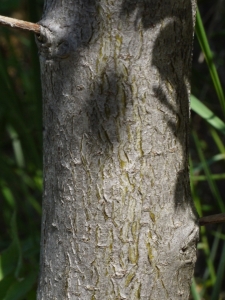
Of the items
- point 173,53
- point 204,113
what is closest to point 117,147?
A: point 173,53

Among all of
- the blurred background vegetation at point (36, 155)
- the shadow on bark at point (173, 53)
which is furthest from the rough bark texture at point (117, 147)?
the blurred background vegetation at point (36, 155)

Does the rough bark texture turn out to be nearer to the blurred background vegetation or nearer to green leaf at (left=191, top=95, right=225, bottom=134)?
the blurred background vegetation

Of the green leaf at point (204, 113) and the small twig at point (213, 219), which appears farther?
the green leaf at point (204, 113)

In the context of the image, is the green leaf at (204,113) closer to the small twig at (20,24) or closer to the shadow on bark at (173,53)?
the shadow on bark at (173,53)

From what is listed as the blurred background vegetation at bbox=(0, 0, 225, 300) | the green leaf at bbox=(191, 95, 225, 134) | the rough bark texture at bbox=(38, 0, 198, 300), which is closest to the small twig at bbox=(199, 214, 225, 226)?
the rough bark texture at bbox=(38, 0, 198, 300)

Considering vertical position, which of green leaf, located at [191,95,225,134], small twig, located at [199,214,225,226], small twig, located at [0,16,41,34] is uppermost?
small twig, located at [0,16,41,34]

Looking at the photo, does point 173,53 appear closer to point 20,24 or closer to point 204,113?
point 20,24

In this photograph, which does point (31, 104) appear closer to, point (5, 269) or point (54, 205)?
point (5, 269)
